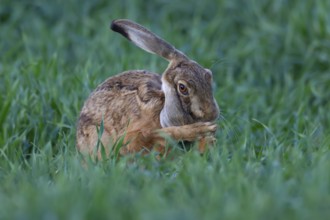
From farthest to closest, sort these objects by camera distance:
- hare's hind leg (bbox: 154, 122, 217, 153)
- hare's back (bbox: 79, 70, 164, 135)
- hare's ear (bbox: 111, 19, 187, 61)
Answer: hare's ear (bbox: 111, 19, 187, 61)
hare's back (bbox: 79, 70, 164, 135)
hare's hind leg (bbox: 154, 122, 217, 153)

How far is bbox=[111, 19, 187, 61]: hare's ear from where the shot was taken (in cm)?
543

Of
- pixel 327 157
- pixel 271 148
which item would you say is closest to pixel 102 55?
pixel 271 148

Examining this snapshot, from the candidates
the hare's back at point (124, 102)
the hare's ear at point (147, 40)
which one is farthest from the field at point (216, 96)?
the hare's ear at point (147, 40)

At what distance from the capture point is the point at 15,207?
3898 mm

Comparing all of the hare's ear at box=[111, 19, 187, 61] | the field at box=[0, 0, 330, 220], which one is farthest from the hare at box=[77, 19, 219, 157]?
the field at box=[0, 0, 330, 220]

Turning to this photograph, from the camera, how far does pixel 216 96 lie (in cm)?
661

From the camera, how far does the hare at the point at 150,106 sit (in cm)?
505

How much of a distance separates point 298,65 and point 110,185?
393 cm

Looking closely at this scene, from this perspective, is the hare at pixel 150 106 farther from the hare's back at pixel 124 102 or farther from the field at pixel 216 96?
the field at pixel 216 96

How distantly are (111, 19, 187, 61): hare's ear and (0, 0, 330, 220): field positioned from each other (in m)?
0.57

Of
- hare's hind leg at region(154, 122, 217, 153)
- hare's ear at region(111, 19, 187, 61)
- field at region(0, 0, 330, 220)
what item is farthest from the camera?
hare's ear at region(111, 19, 187, 61)

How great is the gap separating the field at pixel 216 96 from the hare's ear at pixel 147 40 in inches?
22.6

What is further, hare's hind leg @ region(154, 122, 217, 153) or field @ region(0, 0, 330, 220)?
hare's hind leg @ region(154, 122, 217, 153)

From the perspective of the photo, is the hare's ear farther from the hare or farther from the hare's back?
the hare's back
